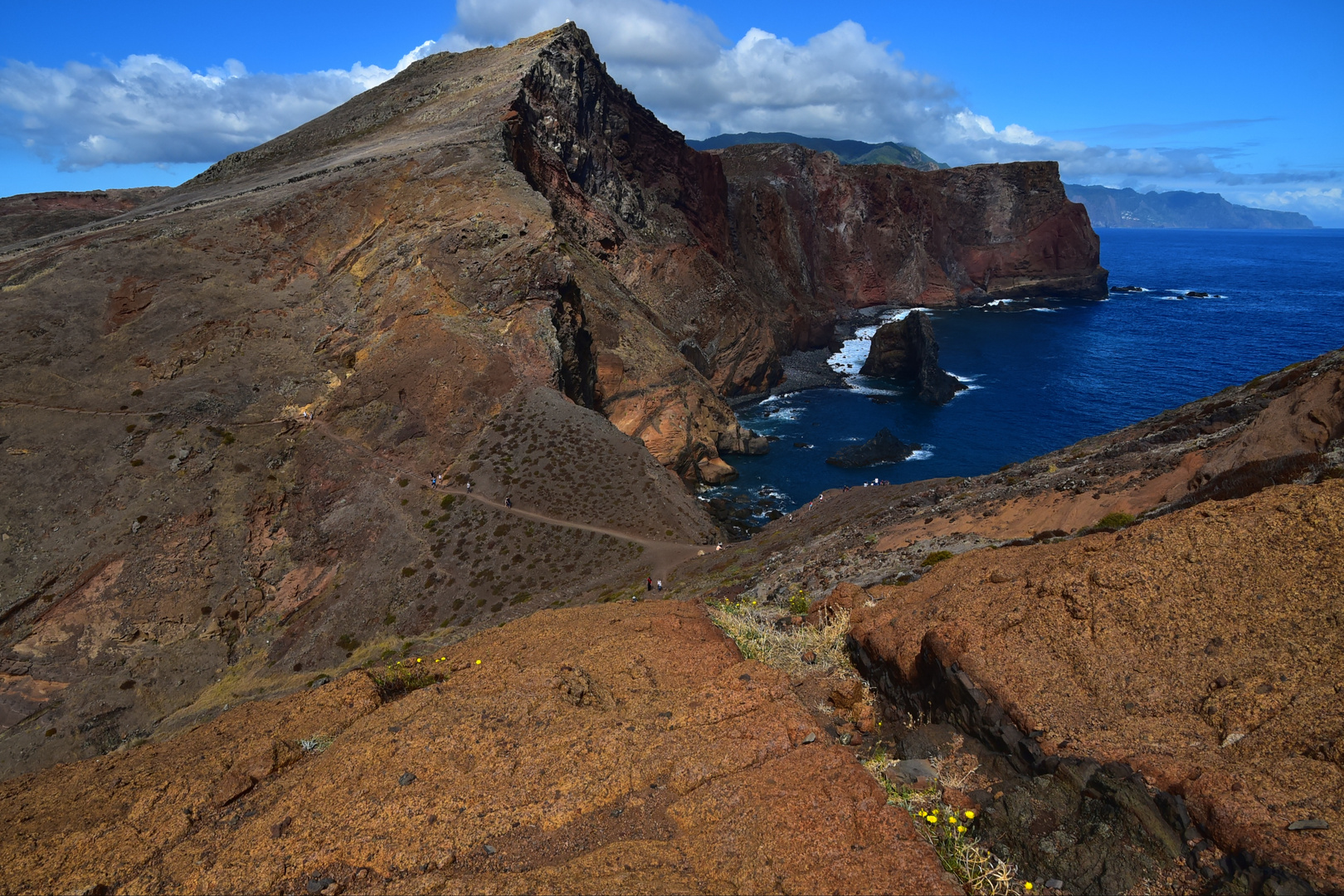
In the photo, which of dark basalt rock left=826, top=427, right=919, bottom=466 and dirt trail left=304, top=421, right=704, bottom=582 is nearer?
dirt trail left=304, top=421, right=704, bottom=582

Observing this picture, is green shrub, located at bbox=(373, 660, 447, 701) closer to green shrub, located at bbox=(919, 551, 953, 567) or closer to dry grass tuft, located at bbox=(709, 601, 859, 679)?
dry grass tuft, located at bbox=(709, 601, 859, 679)

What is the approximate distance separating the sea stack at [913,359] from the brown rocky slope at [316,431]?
33354 millimetres

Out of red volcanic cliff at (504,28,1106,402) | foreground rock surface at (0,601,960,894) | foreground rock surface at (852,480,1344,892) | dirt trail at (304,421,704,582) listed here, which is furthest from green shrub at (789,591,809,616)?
red volcanic cliff at (504,28,1106,402)

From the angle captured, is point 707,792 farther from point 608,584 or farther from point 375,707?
point 608,584

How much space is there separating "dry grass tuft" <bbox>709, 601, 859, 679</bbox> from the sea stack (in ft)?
260

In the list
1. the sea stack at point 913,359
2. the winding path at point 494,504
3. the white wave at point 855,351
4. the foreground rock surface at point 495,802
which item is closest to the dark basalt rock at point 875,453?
the sea stack at point 913,359

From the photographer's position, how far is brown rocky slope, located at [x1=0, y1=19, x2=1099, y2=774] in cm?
3628

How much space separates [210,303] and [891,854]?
6172 cm

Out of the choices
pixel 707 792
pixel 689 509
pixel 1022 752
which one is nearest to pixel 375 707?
pixel 707 792

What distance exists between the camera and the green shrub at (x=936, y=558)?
2061cm

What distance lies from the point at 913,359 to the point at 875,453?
3392cm

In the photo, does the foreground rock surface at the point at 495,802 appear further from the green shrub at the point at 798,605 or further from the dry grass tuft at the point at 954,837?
the green shrub at the point at 798,605

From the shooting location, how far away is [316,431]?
48.1 m

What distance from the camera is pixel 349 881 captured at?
26.0 feet
